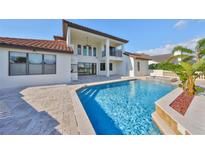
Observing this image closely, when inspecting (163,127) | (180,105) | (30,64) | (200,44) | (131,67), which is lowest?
(163,127)

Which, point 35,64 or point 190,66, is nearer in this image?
point 190,66

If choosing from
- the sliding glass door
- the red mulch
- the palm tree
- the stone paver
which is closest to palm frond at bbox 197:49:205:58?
the palm tree

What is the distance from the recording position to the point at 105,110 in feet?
18.7

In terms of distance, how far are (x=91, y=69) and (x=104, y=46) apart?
4.63m

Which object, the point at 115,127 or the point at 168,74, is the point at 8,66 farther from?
the point at 168,74

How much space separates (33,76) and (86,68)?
9408 millimetres

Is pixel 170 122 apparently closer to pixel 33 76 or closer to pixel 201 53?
pixel 201 53

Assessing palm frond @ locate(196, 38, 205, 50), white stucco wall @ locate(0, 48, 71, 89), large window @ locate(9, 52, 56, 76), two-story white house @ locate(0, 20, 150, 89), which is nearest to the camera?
palm frond @ locate(196, 38, 205, 50)

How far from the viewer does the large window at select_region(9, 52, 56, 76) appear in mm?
9023

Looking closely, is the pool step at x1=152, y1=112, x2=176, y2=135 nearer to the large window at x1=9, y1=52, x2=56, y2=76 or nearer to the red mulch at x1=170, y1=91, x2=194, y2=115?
the red mulch at x1=170, y1=91, x2=194, y2=115

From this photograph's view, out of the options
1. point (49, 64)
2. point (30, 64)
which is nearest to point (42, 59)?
point (49, 64)

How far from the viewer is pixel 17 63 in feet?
30.2

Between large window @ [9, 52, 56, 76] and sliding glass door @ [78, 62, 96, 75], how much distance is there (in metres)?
7.03

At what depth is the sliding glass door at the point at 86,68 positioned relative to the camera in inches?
704
